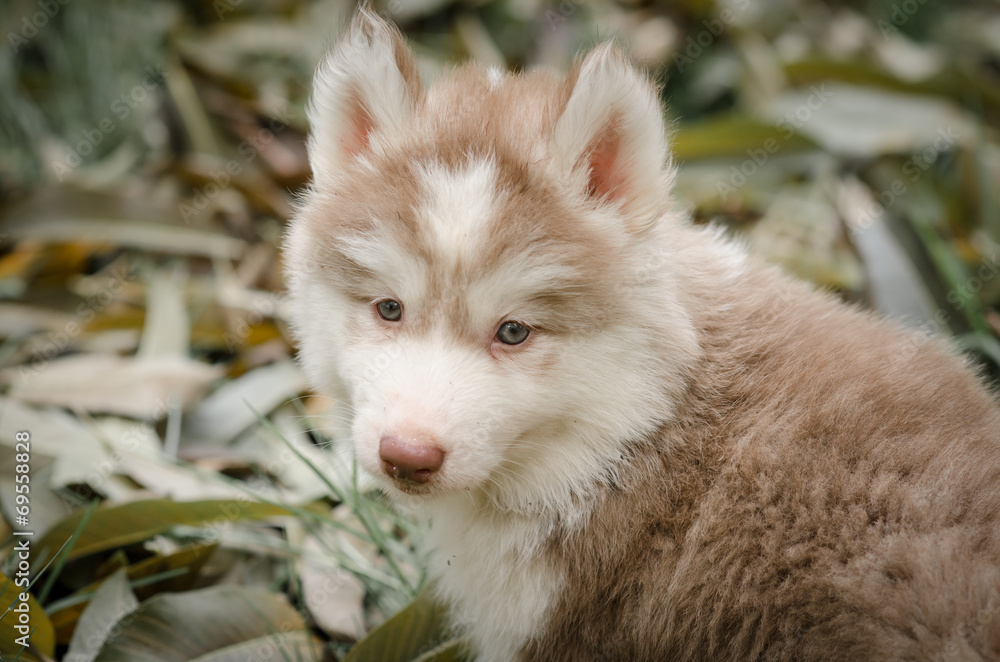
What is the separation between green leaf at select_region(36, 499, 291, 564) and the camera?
119 inches

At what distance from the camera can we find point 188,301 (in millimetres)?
4641

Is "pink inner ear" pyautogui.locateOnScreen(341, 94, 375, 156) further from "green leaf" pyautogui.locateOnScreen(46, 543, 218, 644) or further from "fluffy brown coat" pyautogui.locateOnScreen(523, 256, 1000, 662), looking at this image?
"green leaf" pyautogui.locateOnScreen(46, 543, 218, 644)

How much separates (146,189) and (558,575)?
3.96m

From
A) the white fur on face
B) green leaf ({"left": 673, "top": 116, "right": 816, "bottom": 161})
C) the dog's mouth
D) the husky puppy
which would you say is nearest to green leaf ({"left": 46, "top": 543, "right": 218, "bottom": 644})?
the husky puppy

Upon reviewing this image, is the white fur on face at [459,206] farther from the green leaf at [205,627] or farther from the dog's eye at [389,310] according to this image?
the green leaf at [205,627]

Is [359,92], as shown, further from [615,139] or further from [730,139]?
[730,139]

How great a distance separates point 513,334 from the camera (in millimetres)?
2328

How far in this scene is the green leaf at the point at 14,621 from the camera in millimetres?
2605

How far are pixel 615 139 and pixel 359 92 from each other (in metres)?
0.82

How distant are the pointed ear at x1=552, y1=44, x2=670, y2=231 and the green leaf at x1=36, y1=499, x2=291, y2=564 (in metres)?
1.76

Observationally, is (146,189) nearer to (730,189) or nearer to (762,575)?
(730,189)

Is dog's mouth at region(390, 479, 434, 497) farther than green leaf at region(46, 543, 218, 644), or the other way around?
green leaf at region(46, 543, 218, 644)

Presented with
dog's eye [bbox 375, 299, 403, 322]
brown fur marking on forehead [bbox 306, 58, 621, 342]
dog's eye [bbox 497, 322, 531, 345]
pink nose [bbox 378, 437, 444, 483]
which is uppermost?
brown fur marking on forehead [bbox 306, 58, 621, 342]

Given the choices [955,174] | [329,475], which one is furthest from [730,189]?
[329,475]
